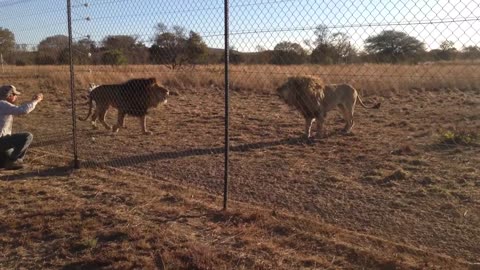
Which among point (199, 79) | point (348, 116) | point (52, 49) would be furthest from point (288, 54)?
point (199, 79)

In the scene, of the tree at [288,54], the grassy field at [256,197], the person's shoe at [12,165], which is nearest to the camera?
the grassy field at [256,197]

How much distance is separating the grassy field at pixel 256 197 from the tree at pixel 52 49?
2046 millimetres

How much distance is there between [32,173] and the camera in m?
7.55

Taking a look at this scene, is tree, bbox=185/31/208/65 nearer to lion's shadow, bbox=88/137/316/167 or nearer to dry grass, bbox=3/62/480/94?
lion's shadow, bbox=88/137/316/167

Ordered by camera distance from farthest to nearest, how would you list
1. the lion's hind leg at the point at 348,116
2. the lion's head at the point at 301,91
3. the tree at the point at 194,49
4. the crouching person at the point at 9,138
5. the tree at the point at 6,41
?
the tree at the point at 6,41, the lion's hind leg at the point at 348,116, the lion's head at the point at 301,91, the crouching person at the point at 9,138, the tree at the point at 194,49

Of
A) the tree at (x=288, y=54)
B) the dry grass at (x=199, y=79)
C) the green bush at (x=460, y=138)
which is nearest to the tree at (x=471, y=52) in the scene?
the tree at (x=288, y=54)

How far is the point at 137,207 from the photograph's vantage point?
227 inches

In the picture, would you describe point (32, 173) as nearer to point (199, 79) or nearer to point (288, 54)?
point (288, 54)

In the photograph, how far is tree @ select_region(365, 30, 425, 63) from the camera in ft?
15.0

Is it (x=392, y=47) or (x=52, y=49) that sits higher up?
(x=52, y=49)

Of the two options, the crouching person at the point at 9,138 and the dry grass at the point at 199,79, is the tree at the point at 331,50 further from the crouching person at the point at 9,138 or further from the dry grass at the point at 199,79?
the dry grass at the point at 199,79

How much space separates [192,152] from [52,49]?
5.65m

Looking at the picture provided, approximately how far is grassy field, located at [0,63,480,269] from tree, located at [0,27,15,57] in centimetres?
321

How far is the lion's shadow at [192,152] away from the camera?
8.30 meters
